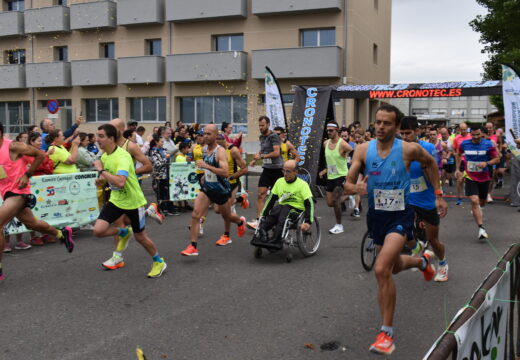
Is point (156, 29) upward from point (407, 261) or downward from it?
upward

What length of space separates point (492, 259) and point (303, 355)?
13.9 ft

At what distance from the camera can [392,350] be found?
12.8 ft

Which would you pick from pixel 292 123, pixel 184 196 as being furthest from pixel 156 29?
pixel 184 196

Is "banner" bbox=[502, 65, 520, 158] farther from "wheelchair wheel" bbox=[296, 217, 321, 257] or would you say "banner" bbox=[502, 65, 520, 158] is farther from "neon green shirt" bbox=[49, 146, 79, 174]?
"neon green shirt" bbox=[49, 146, 79, 174]

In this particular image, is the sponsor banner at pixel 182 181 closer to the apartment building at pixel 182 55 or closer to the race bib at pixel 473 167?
the race bib at pixel 473 167

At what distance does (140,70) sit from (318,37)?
32.7 ft

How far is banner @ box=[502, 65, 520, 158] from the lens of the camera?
11742 mm

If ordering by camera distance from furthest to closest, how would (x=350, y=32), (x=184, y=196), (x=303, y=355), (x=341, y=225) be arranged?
(x=350, y=32) < (x=184, y=196) < (x=341, y=225) < (x=303, y=355)

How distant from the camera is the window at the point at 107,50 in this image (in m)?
29.3

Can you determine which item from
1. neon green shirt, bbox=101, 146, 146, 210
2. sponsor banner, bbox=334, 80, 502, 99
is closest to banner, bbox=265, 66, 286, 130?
sponsor banner, bbox=334, 80, 502, 99

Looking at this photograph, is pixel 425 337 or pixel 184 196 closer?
pixel 425 337

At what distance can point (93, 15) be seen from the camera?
2853 centimetres

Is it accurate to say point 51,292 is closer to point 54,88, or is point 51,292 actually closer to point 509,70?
point 509,70

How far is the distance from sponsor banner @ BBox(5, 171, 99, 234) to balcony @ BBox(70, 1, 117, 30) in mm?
21924
